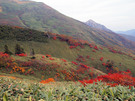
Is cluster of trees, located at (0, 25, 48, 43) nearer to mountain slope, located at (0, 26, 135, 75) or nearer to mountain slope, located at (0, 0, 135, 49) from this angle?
mountain slope, located at (0, 26, 135, 75)

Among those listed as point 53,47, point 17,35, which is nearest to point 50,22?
point 53,47

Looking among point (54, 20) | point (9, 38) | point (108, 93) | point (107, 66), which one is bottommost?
point (107, 66)

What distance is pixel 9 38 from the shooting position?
157ft

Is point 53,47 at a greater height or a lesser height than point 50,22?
lesser

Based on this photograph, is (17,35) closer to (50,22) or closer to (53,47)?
(53,47)

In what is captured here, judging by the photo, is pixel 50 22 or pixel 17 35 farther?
pixel 50 22

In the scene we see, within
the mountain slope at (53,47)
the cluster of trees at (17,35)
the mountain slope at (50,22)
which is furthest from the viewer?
the mountain slope at (50,22)

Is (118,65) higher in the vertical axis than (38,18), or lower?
lower

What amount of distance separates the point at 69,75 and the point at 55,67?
5.92 metres

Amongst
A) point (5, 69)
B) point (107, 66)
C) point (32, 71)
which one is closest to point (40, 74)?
point (32, 71)

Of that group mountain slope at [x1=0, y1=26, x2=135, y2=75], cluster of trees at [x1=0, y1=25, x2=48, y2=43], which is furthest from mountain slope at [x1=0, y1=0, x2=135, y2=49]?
cluster of trees at [x1=0, y1=25, x2=48, y2=43]

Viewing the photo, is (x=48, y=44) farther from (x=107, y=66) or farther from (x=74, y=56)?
(x=107, y=66)

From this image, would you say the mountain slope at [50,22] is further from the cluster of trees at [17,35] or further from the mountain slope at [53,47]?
the cluster of trees at [17,35]

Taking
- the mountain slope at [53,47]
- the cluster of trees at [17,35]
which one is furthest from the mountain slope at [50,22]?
the cluster of trees at [17,35]
